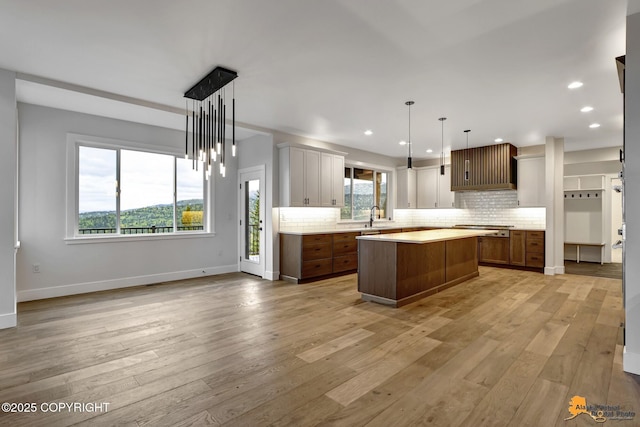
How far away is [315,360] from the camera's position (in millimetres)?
2689

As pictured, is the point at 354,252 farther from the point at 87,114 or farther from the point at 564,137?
the point at 87,114

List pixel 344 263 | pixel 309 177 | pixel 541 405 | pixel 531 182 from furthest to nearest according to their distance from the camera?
pixel 531 182, pixel 344 263, pixel 309 177, pixel 541 405

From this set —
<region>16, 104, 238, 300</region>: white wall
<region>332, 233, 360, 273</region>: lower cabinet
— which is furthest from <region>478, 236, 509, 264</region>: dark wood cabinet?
<region>16, 104, 238, 300</region>: white wall

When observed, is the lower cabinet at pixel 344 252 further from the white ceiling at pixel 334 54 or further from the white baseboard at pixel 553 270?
the white baseboard at pixel 553 270

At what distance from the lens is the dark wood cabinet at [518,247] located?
6.71 meters

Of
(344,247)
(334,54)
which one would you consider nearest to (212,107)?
(334,54)

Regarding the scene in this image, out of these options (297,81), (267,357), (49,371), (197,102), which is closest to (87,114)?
(197,102)

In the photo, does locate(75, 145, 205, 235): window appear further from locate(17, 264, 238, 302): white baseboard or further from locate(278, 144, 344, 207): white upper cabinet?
locate(278, 144, 344, 207): white upper cabinet

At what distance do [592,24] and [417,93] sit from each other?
1772 millimetres

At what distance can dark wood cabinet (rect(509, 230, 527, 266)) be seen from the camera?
671 centimetres

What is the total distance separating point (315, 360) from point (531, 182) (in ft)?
20.9

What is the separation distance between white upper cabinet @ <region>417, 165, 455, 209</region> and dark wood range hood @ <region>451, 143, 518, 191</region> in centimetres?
46

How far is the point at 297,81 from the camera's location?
148 inches

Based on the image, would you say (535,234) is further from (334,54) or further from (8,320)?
(8,320)
